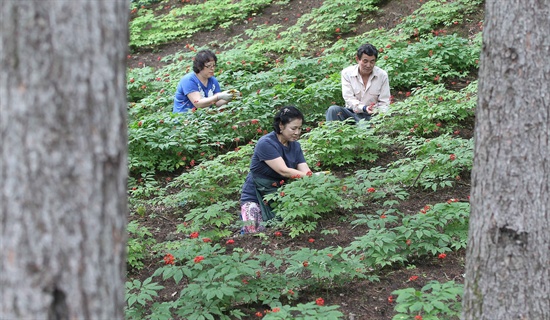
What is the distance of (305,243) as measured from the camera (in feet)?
17.4

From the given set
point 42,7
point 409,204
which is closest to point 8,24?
point 42,7

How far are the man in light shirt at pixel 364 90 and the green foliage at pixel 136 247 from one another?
11.6 ft

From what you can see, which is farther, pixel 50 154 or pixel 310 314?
pixel 310 314

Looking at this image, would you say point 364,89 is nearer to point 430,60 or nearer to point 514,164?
point 430,60

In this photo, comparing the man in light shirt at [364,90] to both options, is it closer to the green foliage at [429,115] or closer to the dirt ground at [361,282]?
the green foliage at [429,115]

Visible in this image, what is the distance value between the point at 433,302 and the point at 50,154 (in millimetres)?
2365

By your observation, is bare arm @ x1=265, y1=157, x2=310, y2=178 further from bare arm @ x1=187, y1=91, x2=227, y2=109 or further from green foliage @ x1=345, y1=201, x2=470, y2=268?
bare arm @ x1=187, y1=91, x2=227, y2=109

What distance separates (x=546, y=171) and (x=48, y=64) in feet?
7.13

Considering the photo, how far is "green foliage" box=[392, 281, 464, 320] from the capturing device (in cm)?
333

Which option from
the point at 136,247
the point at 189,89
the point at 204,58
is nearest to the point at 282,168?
the point at 136,247

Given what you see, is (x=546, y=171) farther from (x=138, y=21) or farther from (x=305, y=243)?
(x=138, y=21)

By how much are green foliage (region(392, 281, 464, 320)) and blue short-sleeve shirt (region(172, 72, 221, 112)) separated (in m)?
5.54

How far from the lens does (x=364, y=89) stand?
817cm

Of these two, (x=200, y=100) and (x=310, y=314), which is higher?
(x=200, y=100)
